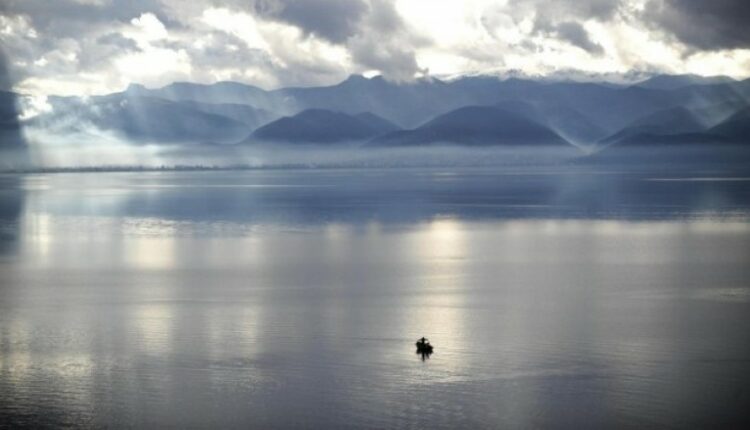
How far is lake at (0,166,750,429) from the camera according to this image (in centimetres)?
2038

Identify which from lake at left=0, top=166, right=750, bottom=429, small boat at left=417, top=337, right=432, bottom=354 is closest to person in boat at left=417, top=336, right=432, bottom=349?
small boat at left=417, top=337, right=432, bottom=354

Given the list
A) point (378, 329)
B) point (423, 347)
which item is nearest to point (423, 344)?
point (423, 347)

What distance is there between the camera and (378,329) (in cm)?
2772

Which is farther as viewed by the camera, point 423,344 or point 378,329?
point 378,329

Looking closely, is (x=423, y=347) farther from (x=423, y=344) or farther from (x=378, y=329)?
(x=378, y=329)

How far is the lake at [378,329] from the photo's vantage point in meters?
20.4

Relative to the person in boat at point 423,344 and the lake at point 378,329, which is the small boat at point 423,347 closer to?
the person in boat at point 423,344

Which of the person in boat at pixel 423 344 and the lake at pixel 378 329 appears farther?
the person in boat at pixel 423 344

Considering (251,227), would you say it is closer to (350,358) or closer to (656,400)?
(350,358)

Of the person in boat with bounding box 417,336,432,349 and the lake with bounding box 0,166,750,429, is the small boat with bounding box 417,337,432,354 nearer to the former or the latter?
the person in boat with bounding box 417,336,432,349

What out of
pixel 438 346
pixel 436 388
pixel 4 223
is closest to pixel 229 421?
pixel 436 388

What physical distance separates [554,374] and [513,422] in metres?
3.47

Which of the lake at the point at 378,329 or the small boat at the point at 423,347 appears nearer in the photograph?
the lake at the point at 378,329

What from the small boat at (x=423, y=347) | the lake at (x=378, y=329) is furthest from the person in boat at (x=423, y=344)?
the lake at (x=378, y=329)
